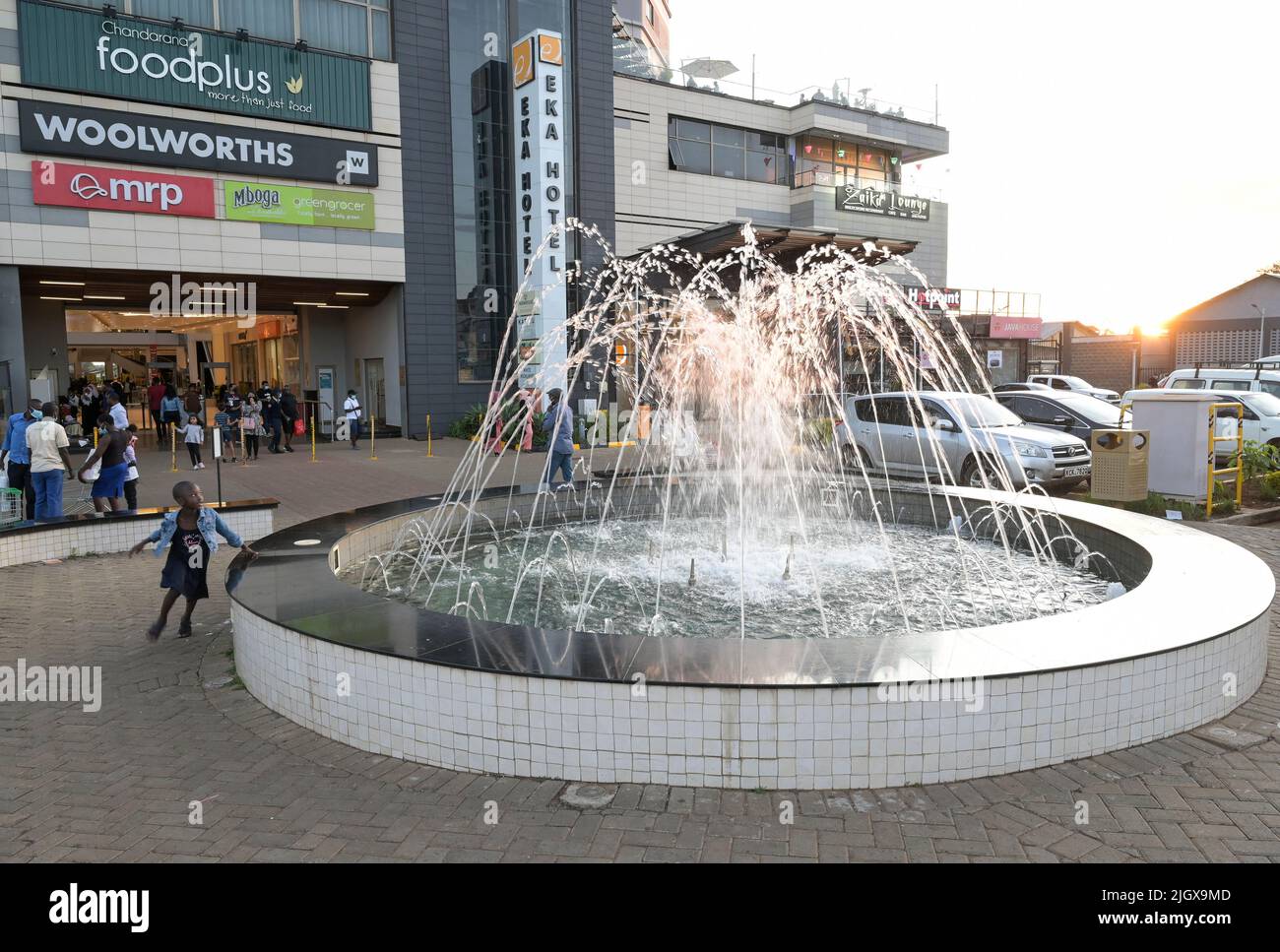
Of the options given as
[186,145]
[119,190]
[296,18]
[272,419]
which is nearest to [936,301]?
[296,18]

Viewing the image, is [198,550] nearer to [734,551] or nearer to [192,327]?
[734,551]

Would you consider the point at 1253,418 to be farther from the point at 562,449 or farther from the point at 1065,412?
the point at 562,449

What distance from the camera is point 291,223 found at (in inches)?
953

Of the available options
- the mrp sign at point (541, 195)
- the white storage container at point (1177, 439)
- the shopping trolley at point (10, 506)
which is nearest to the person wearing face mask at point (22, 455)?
the shopping trolley at point (10, 506)

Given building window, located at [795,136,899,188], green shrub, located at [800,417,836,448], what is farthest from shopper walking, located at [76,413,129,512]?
building window, located at [795,136,899,188]

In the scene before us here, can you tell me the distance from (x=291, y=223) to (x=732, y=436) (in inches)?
596

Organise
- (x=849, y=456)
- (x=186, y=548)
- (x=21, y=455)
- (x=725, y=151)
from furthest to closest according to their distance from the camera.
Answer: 1. (x=725, y=151)
2. (x=849, y=456)
3. (x=21, y=455)
4. (x=186, y=548)

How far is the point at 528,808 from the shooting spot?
413 cm

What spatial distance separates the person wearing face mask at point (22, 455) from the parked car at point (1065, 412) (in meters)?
16.3

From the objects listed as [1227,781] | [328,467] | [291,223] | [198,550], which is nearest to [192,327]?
[291,223]

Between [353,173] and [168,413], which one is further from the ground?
[353,173]

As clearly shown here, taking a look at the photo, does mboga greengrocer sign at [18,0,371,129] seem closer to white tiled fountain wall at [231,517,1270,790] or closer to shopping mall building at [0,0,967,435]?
shopping mall building at [0,0,967,435]

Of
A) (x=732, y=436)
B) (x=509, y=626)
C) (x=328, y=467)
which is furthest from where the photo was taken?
(x=328, y=467)

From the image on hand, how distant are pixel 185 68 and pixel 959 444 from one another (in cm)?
2103
